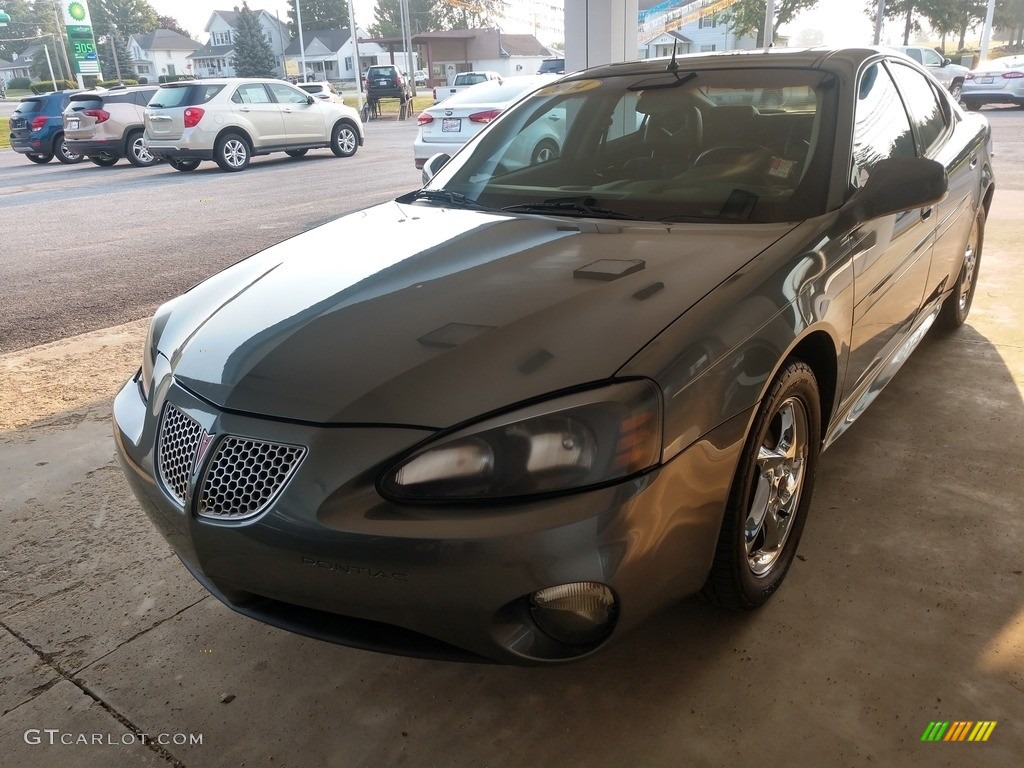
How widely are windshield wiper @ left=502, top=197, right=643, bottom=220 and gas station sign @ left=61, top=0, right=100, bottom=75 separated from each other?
37.1 m

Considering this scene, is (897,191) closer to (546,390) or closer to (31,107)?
(546,390)

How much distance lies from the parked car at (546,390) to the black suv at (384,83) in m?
29.4

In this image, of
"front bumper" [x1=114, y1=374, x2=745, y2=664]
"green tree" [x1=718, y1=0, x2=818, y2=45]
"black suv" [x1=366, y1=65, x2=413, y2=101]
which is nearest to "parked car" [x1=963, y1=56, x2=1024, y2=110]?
"green tree" [x1=718, y1=0, x2=818, y2=45]

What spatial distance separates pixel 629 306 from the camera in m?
1.90

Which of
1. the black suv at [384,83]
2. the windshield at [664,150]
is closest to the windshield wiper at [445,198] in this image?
the windshield at [664,150]

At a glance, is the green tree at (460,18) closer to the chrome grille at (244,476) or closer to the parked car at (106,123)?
the parked car at (106,123)

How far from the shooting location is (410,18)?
99.8 meters

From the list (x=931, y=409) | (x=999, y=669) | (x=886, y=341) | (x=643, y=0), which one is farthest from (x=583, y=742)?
(x=643, y=0)

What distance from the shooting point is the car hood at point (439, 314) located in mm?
1706

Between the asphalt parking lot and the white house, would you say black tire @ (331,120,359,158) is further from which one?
the white house

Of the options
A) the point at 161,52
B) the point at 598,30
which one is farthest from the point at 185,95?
the point at 161,52

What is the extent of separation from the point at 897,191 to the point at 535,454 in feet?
5.06

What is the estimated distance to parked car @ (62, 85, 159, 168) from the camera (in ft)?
49.6

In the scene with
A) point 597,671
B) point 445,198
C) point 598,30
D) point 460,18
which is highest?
point 460,18
